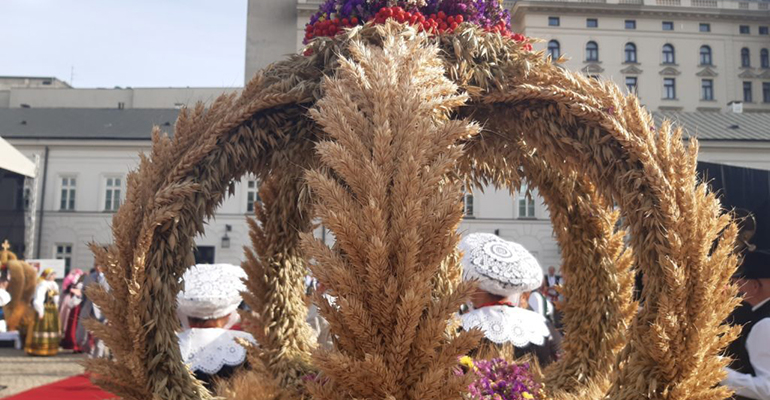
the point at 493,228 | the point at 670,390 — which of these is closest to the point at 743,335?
the point at 670,390

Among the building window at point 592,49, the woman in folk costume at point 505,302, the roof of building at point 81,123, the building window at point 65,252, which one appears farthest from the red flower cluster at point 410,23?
the building window at point 592,49

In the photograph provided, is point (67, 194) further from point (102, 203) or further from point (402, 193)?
point (402, 193)

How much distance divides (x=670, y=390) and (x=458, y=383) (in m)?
0.86

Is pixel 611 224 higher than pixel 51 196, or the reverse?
pixel 51 196

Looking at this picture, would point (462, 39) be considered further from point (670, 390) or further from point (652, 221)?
point (670, 390)

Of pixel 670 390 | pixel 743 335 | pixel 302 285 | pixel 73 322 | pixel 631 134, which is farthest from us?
pixel 73 322

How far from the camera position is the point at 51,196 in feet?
109

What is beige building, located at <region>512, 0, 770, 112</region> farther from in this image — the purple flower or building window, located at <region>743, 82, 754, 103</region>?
the purple flower

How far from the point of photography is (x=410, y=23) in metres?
2.81

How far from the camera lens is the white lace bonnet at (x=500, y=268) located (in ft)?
15.5

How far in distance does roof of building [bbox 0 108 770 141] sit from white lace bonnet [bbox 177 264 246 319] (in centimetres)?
2818

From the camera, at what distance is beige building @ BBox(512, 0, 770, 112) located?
46531 mm

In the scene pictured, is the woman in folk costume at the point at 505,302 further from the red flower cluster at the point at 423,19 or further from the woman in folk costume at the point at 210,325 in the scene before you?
the red flower cluster at the point at 423,19

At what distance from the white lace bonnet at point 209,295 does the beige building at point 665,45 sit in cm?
4372
